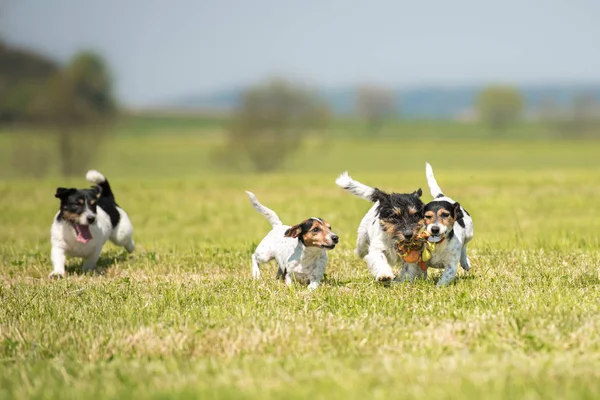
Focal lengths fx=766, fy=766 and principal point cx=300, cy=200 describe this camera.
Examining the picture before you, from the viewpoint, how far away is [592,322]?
6441 millimetres

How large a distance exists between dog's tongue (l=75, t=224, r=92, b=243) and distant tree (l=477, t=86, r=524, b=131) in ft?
473

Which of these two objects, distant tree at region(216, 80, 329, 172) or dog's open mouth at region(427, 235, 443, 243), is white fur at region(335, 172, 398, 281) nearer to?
dog's open mouth at region(427, 235, 443, 243)

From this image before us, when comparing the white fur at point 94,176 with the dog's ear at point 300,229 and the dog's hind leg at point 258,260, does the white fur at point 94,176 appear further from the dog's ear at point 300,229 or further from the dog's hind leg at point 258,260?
the dog's ear at point 300,229

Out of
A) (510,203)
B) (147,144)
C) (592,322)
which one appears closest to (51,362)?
(592,322)

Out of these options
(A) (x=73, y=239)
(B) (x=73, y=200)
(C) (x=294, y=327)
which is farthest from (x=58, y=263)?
(C) (x=294, y=327)

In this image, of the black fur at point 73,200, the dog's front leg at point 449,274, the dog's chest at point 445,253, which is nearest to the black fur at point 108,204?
the black fur at point 73,200

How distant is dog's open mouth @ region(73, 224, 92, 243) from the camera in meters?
10.6

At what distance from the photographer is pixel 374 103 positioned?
16388cm

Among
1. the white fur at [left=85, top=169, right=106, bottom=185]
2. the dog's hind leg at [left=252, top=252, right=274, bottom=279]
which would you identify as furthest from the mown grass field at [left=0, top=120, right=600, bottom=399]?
the white fur at [left=85, top=169, right=106, bottom=185]

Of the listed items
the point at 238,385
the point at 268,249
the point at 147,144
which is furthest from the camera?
the point at 147,144

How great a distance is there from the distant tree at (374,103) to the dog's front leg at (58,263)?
486 feet

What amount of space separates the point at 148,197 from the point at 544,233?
14.6 m

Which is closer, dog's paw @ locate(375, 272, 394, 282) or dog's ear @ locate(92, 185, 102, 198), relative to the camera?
dog's paw @ locate(375, 272, 394, 282)

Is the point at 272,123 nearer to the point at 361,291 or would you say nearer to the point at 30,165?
the point at 30,165
